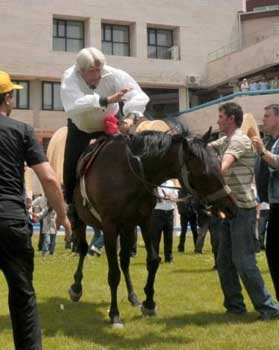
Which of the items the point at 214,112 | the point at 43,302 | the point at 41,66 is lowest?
the point at 43,302

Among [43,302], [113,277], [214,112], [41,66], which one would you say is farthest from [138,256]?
[41,66]

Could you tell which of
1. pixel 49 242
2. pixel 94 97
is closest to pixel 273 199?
pixel 94 97

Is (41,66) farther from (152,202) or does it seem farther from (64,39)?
(152,202)

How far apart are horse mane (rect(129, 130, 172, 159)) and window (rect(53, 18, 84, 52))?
36825 millimetres

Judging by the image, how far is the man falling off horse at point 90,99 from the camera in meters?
7.20

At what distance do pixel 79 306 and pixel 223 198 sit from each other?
2786mm

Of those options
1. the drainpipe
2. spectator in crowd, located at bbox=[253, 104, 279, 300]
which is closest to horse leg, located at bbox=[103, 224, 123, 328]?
spectator in crowd, located at bbox=[253, 104, 279, 300]

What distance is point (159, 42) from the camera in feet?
149

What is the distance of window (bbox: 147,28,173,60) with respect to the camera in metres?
45.0

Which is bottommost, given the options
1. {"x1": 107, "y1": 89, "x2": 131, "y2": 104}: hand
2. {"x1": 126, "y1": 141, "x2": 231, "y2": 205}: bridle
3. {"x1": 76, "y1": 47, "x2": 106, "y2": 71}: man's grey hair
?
{"x1": 126, "y1": 141, "x2": 231, "y2": 205}: bridle

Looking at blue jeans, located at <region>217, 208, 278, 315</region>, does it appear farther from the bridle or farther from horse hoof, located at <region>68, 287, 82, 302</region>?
horse hoof, located at <region>68, 287, 82, 302</region>

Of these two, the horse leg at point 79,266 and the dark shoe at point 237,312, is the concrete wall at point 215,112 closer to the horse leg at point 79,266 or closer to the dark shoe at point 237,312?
the horse leg at point 79,266

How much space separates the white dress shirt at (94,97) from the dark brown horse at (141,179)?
47 cm

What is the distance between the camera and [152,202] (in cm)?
702
